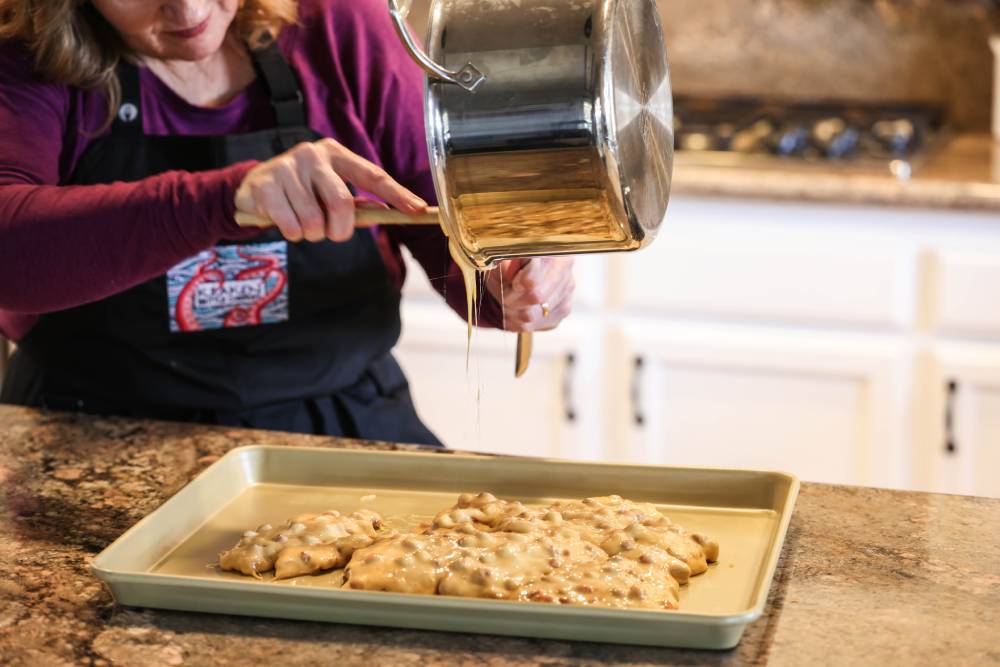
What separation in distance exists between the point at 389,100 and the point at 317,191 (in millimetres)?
467

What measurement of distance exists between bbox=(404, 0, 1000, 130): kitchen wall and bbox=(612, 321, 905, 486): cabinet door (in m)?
0.79

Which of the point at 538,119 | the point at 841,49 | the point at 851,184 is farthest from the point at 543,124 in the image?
the point at 841,49

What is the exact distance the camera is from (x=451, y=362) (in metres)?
2.64

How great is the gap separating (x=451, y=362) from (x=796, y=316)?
0.68 m

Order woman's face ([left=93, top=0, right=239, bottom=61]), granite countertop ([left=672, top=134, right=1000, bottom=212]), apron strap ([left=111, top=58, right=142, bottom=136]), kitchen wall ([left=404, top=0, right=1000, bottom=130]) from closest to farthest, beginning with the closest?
1. woman's face ([left=93, top=0, right=239, bottom=61])
2. apron strap ([left=111, top=58, right=142, bottom=136])
3. granite countertop ([left=672, top=134, right=1000, bottom=212])
4. kitchen wall ([left=404, top=0, right=1000, bottom=130])

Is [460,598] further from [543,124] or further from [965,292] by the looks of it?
[965,292]

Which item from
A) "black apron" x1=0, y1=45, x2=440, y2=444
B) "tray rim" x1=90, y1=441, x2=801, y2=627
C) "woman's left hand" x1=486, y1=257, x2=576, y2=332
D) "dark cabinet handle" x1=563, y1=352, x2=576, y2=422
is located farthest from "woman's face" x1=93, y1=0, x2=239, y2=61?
"dark cabinet handle" x1=563, y1=352, x2=576, y2=422

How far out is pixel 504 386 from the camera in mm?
2600

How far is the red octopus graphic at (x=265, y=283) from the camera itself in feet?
5.22

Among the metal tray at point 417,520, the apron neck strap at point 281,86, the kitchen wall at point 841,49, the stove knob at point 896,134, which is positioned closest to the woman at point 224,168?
the apron neck strap at point 281,86

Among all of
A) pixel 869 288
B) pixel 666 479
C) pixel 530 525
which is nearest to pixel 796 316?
pixel 869 288

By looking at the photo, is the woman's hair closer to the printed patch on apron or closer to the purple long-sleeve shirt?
the purple long-sleeve shirt

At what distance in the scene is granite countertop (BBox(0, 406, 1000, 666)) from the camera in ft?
3.12

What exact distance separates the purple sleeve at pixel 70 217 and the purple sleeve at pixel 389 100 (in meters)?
0.34
